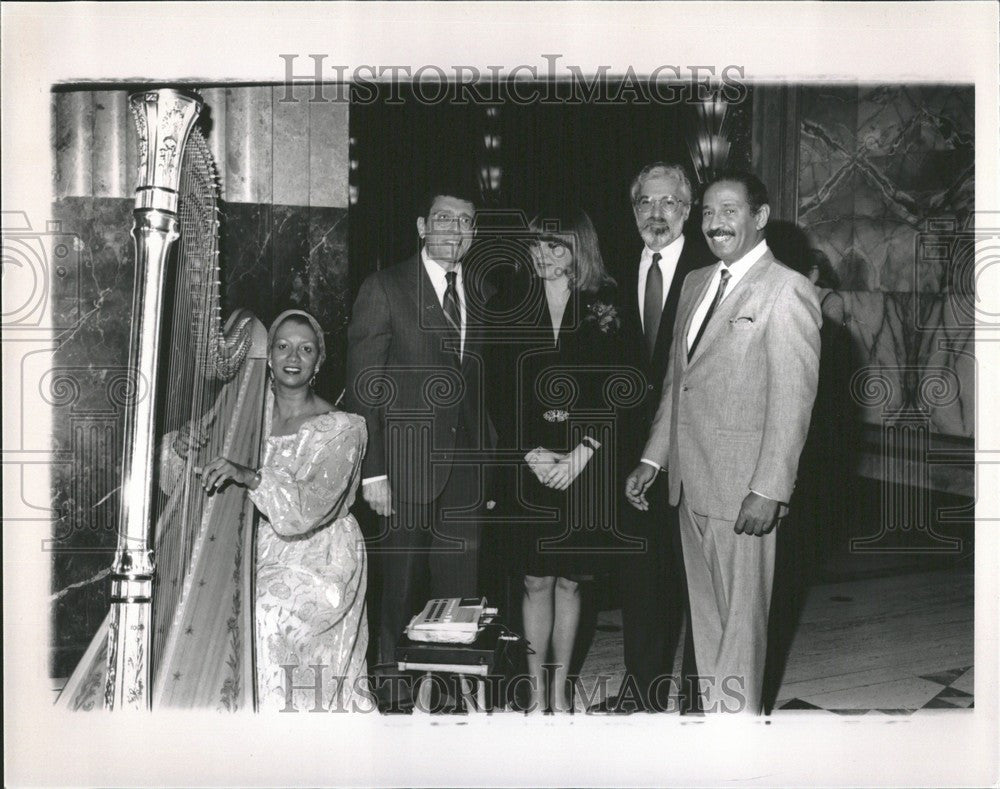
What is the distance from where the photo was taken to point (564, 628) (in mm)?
3650

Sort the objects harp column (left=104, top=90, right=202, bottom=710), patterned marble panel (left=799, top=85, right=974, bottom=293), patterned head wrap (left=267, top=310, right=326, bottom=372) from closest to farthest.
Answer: harp column (left=104, top=90, right=202, bottom=710)
patterned head wrap (left=267, top=310, right=326, bottom=372)
patterned marble panel (left=799, top=85, right=974, bottom=293)

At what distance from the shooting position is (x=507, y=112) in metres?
3.51

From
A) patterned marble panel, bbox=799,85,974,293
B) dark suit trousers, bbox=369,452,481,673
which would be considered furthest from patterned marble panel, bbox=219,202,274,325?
patterned marble panel, bbox=799,85,974,293

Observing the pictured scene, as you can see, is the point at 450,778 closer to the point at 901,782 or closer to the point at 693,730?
the point at 693,730

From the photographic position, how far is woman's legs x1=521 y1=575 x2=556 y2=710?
3621 mm

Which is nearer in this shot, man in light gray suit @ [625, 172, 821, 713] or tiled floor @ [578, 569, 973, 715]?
man in light gray suit @ [625, 172, 821, 713]

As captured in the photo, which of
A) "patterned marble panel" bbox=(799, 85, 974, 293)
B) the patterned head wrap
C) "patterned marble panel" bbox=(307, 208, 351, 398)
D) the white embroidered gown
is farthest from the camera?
"patterned marble panel" bbox=(799, 85, 974, 293)

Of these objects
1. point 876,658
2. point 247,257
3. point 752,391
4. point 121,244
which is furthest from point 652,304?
point 121,244

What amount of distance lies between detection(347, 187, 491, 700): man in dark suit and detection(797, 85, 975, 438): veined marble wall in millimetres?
1233

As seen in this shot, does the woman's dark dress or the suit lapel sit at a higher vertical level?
the suit lapel

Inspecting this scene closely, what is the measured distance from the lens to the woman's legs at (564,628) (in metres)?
3.63

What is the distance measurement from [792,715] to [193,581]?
6.62 feet

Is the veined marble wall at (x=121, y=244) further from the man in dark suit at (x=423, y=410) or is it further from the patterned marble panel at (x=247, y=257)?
the man in dark suit at (x=423, y=410)

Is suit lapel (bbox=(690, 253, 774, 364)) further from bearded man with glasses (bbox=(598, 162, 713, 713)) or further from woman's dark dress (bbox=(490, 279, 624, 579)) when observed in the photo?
woman's dark dress (bbox=(490, 279, 624, 579))
